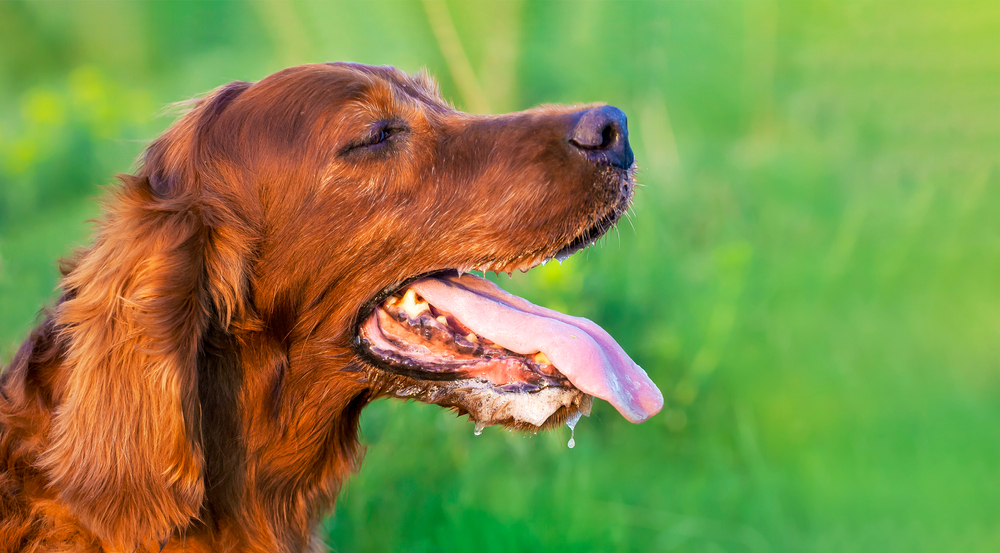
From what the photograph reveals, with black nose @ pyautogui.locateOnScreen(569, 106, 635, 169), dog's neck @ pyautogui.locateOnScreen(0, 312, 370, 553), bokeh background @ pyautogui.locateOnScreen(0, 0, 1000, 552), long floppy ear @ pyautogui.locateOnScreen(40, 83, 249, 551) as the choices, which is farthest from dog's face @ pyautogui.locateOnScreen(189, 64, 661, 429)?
bokeh background @ pyautogui.locateOnScreen(0, 0, 1000, 552)

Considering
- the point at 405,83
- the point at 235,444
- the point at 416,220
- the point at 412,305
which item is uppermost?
the point at 405,83

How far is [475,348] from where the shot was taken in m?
2.41

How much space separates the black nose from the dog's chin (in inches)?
2.3

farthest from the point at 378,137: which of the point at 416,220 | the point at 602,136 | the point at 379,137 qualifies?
the point at 602,136

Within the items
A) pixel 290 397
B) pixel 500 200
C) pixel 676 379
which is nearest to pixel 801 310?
pixel 676 379

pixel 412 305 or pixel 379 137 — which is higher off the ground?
pixel 379 137

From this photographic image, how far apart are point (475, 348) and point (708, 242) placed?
3.13 metres

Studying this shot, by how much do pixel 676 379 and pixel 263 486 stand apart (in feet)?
8.09

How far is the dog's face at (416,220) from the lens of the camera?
2.39m

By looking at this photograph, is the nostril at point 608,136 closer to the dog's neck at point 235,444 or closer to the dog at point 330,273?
the dog at point 330,273

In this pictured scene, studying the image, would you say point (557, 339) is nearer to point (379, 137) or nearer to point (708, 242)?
point (379, 137)

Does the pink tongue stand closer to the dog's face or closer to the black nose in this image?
the dog's face

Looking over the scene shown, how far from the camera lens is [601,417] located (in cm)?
422

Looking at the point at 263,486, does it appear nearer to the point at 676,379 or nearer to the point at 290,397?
the point at 290,397
